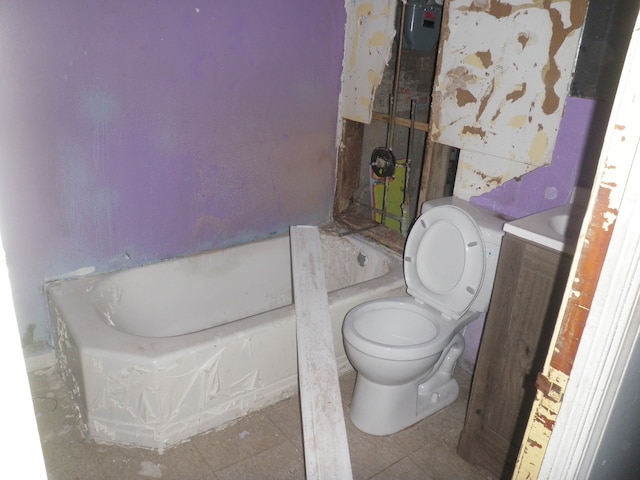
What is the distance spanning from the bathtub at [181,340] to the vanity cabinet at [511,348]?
0.67 meters

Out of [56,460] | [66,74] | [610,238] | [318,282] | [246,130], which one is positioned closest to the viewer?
[610,238]

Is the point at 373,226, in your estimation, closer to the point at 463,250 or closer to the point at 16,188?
the point at 463,250

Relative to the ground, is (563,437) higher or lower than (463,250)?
higher

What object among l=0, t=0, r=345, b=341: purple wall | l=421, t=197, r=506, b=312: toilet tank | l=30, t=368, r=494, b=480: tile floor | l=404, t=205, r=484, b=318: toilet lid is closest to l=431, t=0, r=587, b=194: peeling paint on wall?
l=421, t=197, r=506, b=312: toilet tank

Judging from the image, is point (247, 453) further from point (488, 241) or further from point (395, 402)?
point (488, 241)

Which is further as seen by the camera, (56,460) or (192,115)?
(192,115)

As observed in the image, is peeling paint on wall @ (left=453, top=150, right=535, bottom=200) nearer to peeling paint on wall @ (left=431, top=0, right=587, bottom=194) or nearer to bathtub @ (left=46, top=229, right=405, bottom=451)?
peeling paint on wall @ (left=431, top=0, right=587, bottom=194)

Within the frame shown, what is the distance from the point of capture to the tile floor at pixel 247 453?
5.89 ft

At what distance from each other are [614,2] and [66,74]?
2.01 m

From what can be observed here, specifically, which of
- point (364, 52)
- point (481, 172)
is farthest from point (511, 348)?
point (364, 52)

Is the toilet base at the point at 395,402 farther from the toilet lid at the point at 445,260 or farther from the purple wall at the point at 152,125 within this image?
the purple wall at the point at 152,125

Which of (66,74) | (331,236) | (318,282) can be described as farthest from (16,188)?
(331,236)

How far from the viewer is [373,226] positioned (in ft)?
9.30

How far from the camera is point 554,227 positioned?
167cm
